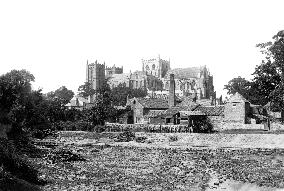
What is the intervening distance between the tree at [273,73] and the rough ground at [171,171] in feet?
55.0

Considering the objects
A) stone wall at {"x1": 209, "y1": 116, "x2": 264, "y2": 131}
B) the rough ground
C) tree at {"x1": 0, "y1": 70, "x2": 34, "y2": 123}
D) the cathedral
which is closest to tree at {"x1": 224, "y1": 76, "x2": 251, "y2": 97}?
the cathedral

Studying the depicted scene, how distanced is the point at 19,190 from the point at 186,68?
154 metres

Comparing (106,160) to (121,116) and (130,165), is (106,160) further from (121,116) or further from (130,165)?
(121,116)

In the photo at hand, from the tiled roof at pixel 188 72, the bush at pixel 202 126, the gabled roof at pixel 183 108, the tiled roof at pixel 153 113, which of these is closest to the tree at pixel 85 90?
the tiled roof at pixel 188 72

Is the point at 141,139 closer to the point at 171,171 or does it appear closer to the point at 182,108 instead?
the point at 182,108

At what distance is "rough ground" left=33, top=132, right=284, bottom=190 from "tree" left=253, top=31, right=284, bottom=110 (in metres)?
16.8

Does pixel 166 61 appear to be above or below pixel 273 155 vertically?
above

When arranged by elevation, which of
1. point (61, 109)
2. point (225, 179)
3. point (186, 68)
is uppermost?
point (186, 68)

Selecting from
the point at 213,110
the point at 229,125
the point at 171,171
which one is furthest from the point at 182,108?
the point at 171,171

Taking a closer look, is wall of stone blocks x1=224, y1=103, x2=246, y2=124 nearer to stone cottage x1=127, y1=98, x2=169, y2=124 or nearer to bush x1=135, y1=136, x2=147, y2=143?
bush x1=135, y1=136, x2=147, y2=143

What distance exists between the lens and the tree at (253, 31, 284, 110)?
166ft

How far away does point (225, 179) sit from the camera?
70.6ft

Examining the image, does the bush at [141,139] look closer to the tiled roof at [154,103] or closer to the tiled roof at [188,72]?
the tiled roof at [154,103]

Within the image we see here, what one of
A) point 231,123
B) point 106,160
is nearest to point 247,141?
point 231,123
